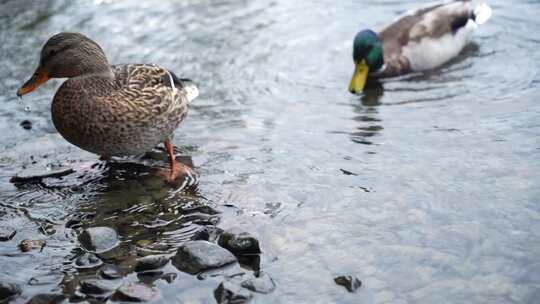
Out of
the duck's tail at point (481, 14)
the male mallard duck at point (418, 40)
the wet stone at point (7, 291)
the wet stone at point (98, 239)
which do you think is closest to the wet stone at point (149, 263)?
the wet stone at point (98, 239)

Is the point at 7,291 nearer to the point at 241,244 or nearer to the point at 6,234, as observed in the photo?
the point at 6,234

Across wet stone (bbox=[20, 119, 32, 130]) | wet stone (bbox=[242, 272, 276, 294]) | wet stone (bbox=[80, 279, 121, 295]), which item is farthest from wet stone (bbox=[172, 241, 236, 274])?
wet stone (bbox=[20, 119, 32, 130])

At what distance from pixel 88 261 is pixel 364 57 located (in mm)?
4041

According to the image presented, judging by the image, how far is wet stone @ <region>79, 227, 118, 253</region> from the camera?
4078 millimetres

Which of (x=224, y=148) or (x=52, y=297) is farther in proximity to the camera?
(x=224, y=148)

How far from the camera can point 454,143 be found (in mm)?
5453

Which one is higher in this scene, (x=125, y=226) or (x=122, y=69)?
(x=122, y=69)

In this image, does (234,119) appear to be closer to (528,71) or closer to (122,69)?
(122,69)

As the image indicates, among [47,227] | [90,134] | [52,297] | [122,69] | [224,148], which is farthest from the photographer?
[224,148]

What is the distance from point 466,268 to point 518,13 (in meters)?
5.24

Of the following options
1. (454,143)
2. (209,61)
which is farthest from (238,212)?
(209,61)

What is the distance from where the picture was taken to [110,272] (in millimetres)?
3807

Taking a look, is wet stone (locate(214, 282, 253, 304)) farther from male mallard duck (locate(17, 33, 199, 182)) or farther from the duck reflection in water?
the duck reflection in water

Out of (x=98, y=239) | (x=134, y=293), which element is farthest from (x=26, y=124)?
(x=134, y=293)
